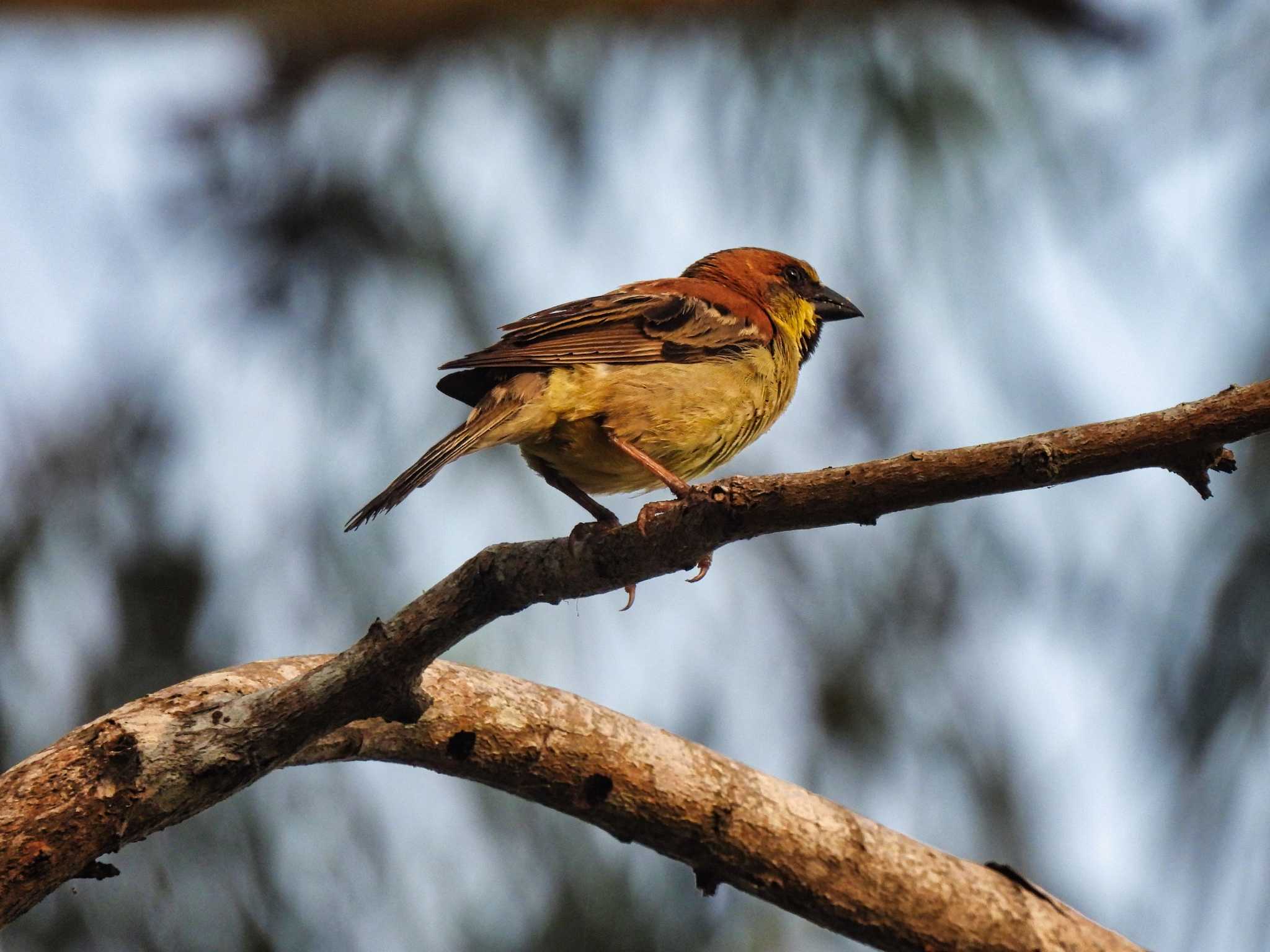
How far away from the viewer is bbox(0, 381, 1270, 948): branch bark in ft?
8.18

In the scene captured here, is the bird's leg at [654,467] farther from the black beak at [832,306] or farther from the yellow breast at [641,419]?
the black beak at [832,306]

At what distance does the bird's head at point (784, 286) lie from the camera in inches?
220

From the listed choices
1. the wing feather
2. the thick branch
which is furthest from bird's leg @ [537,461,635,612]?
the thick branch

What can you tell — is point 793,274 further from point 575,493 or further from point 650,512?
point 650,512

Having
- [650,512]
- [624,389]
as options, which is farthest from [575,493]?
[650,512]

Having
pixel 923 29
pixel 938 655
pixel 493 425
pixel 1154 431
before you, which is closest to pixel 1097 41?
pixel 923 29

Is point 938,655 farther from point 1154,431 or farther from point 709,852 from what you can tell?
point 1154,431

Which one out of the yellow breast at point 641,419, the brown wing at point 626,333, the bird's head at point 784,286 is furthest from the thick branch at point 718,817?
the bird's head at point 784,286

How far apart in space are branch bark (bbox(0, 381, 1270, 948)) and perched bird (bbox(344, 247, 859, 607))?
0.85 metres

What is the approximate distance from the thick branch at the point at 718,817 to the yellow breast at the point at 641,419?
125cm

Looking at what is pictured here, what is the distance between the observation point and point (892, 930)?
3164mm

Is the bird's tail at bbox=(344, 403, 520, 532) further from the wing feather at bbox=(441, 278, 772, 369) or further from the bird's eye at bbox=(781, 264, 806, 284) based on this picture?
the bird's eye at bbox=(781, 264, 806, 284)

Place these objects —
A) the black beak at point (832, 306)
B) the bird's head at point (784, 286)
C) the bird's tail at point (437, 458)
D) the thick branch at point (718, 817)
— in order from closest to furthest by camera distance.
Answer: the thick branch at point (718, 817) → the bird's tail at point (437, 458) → the bird's head at point (784, 286) → the black beak at point (832, 306)

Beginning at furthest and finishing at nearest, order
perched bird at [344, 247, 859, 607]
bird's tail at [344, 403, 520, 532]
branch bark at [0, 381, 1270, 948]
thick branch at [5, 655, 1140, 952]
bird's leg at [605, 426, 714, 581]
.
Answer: perched bird at [344, 247, 859, 607] < bird's leg at [605, 426, 714, 581] < bird's tail at [344, 403, 520, 532] < thick branch at [5, 655, 1140, 952] < branch bark at [0, 381, 1270, 948]
